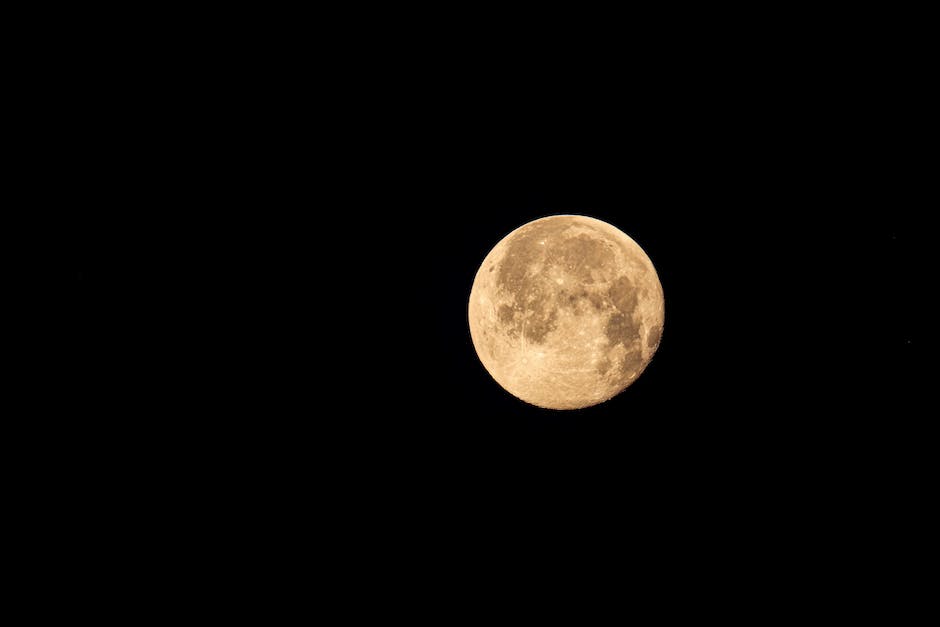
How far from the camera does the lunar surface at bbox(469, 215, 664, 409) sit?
3266 millimetres

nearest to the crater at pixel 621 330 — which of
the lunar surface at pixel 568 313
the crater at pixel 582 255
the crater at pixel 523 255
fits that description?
the lunar surface at pixel 568 313

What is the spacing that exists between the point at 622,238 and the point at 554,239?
0.64m

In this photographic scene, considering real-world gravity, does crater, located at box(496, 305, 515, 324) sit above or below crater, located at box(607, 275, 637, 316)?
below

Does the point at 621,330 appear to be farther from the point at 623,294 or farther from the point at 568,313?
the point at 568,313

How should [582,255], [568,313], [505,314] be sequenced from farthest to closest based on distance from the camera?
[505,314] < [582,255] < [568,313]

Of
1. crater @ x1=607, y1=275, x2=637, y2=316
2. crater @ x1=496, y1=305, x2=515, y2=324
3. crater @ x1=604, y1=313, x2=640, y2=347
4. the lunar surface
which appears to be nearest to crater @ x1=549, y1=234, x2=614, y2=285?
the lunar surface

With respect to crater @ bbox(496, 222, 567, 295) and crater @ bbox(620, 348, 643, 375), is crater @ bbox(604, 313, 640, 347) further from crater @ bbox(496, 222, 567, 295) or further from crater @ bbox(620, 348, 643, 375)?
crater @ bbox(496, 222, 567, 295)

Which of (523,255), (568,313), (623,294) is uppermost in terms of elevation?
(523,255)

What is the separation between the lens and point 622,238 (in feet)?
12.1

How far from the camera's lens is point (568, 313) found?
3230 mm

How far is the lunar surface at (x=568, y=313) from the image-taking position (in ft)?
10.7

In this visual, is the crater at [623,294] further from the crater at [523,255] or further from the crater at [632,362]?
the crater at [523,255]

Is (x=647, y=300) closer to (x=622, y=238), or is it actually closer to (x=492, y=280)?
(x=622, y=238)

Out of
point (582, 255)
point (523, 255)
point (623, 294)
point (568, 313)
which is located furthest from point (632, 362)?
point (523, 255)
